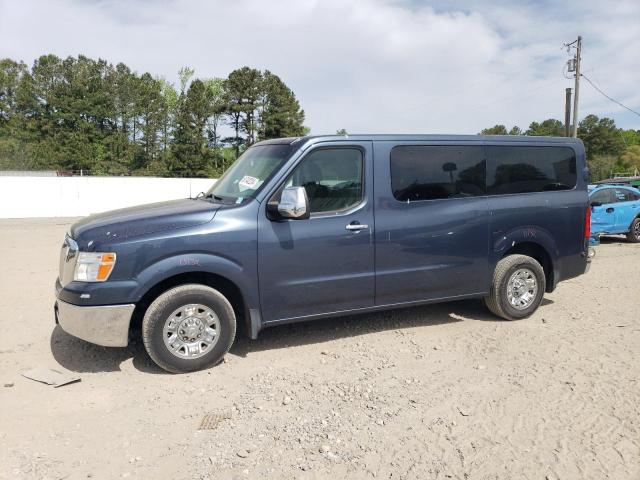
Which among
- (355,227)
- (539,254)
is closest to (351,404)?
(355,227)

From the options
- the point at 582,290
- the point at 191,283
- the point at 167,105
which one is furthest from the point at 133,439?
the point at 167,105

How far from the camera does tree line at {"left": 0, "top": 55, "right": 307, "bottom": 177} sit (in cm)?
5428

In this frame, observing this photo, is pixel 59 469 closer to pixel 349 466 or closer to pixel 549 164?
pixel 349 466

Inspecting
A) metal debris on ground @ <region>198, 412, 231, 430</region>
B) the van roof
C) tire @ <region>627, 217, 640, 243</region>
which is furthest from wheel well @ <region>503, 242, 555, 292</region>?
tire @ <region>627, 217, 640, 243</region>

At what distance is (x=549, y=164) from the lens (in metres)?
6.03

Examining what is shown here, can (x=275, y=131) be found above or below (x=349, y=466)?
above

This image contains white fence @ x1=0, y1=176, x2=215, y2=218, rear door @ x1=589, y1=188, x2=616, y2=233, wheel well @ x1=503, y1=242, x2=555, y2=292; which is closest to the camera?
wheel well @ x1=503, y1=242, x2=555, y2=292

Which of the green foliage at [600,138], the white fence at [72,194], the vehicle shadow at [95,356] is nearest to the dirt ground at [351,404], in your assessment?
the vehicle shadow at [95,356]

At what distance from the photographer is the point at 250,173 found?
16.9ft

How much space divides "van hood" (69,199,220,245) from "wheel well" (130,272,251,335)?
0.47 meters

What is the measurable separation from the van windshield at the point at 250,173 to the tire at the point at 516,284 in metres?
2.75

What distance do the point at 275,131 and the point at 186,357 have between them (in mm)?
55464

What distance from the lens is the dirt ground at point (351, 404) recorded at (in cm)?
315

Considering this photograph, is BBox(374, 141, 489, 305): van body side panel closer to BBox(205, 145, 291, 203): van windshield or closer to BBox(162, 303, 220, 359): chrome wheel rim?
BBox(205, 145, 291, 203): van windshield
